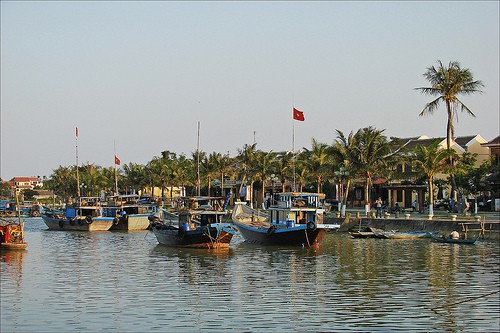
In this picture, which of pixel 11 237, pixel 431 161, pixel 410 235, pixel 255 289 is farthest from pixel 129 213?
pixel 255 289

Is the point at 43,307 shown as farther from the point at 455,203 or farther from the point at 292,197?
the point at 455,203

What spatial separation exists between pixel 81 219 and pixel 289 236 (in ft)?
109

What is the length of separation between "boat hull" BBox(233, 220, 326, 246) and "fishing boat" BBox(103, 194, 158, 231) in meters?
27.2

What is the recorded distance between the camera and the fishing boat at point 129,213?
76.4 m

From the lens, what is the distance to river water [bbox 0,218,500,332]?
75.7 ft

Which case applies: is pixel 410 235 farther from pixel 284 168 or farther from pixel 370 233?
pixel 284 168

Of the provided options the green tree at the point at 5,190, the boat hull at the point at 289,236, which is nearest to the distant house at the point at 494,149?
the boat hull at the point at 289,236

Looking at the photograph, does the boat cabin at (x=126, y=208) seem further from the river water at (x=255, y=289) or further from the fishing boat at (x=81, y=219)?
the river water at (x=255, y=289)

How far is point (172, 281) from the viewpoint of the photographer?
109 feet

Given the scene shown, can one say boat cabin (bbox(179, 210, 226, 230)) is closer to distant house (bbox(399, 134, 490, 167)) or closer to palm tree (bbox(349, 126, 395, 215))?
palm tree (bbox(349, 126, 395, 215))

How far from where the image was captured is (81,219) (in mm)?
76438

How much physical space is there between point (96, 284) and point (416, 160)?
41.9 metres

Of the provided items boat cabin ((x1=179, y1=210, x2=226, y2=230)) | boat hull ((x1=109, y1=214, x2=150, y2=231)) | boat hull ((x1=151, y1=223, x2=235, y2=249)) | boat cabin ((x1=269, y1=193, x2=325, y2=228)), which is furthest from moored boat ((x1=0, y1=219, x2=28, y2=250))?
boat hull ((x1=109, y1=214, x2=150, y2=231))

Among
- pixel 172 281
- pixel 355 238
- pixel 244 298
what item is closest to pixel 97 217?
pixel 355 238
